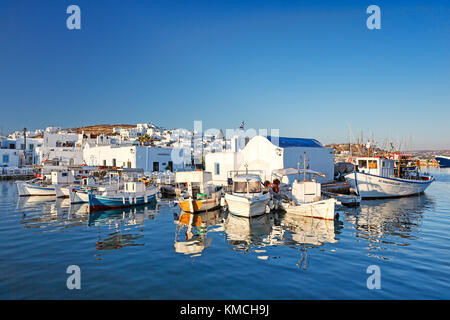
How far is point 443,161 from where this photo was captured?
11856cm

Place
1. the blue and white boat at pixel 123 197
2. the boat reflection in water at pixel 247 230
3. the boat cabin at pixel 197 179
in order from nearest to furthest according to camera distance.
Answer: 1. the boat reflection in water at pixel 247 230
2. the blue and white boat at pixel 123 197
3. the boat cabin at pixel 197 179

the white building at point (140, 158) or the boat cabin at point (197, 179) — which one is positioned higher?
the white building at point (140, 158)

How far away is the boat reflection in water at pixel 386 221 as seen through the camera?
16547 millimetres

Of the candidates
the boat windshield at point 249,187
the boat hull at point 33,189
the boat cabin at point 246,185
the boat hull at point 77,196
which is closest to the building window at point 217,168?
the boat cabin at point 246,185

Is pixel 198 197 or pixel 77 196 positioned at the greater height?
pixel 198 197

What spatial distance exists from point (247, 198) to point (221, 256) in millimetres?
8588

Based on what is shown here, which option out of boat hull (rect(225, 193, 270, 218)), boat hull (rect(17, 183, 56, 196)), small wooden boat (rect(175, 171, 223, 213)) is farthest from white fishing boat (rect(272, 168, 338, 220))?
boat hull (rect(17, 183, 56, 196))

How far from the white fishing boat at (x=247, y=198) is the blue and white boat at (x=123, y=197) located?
9.93 meters

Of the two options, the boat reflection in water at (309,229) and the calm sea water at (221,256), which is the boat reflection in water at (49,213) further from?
the boat reflection in water at (309,229)

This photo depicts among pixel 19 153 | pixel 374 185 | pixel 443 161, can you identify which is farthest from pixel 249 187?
pixel 443 161

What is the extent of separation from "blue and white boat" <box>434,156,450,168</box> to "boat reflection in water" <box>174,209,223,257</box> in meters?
127

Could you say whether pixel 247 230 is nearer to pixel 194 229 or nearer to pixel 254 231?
pixel 254 231

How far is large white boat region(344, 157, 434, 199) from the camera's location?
108 feet

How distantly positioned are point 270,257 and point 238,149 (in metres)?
29.8
